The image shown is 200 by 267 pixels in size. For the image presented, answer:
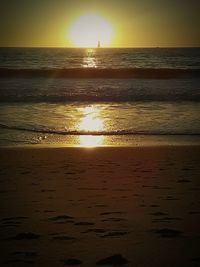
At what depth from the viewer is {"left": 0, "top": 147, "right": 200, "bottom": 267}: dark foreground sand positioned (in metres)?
A: 3.08

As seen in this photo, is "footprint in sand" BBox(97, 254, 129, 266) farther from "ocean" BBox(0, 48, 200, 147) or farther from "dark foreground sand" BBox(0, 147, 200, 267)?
"ocean" BBox(0, 48, 200, 147)

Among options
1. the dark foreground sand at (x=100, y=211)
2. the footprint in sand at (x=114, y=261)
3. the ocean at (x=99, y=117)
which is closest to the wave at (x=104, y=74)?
the ocean at (x=99, y=117)

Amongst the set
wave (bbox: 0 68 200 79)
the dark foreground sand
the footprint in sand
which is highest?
wave (bbox: 0 68 200 79)

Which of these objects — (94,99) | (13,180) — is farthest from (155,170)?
(94,99)

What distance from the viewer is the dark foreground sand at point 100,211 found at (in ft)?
10.1

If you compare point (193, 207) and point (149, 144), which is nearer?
point (193, 207)

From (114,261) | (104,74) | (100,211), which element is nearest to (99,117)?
(100,211)

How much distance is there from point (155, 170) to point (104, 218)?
2737 millimetres

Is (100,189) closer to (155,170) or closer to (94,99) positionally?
(155,170)

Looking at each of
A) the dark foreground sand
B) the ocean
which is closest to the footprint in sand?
the dark foreground sand

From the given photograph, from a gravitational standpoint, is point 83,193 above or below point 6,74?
below

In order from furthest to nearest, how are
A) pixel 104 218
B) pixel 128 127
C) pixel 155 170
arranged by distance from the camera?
pixel 128 127
pixel 155 170
pixel 104 218

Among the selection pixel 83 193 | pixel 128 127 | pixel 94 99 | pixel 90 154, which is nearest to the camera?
pixel 83 193

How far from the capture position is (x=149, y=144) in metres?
9.51
